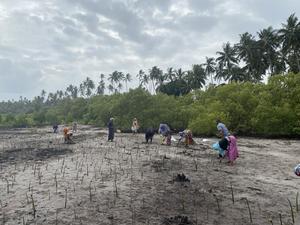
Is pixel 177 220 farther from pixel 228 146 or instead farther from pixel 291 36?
pixel 291 36

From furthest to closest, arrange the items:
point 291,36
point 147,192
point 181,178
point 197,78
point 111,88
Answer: point 111,88, point 197,78, point 291,36, point 181,178, point 147,192

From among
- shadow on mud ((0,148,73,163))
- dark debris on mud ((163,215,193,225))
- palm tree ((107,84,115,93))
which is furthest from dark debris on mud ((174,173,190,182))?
palm tree ((107,84,115,93))

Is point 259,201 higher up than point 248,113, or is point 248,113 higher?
point 248,113

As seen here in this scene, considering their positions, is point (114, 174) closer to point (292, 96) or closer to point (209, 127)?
point (209, 127)

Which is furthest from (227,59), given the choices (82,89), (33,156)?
(82,89)

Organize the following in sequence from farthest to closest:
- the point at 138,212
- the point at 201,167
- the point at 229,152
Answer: the point at 229,152
the point at 201,167
the point at 138,212

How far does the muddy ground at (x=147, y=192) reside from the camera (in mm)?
9117

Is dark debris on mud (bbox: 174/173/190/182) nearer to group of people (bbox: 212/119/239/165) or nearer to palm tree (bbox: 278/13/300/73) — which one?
group of people (bbox: 212/119/239/165)

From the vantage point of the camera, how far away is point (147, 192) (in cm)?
1119

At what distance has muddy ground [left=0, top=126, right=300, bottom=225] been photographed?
912 centimetres

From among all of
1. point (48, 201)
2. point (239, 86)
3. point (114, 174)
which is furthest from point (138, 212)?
point (239, 86)

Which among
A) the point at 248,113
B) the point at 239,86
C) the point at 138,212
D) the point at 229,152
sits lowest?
the point at 138,212

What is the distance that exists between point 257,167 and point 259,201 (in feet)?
18.8

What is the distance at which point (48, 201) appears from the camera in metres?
10.2
